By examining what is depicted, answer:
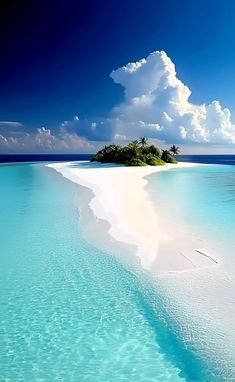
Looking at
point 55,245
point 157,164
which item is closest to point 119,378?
point 55,245

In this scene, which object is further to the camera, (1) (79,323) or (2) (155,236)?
(2) (155,236)

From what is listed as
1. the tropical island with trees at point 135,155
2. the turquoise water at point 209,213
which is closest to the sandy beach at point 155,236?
the turquoise water at point 209,213

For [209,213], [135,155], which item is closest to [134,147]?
[135,155]

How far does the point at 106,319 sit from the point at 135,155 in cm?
4981

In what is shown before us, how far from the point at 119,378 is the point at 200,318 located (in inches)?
70.4

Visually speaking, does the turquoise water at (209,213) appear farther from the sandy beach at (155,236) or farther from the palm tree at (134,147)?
the palm tree at (134,147)

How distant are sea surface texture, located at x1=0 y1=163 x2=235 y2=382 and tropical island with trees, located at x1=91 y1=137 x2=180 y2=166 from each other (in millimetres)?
44767

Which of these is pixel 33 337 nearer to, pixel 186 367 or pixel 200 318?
pixel 186 367

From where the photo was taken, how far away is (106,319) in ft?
17.2

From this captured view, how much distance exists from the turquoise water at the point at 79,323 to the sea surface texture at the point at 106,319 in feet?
0.05

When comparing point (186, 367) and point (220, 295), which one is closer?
point (186, 367)

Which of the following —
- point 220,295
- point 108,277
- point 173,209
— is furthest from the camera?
point 173,209

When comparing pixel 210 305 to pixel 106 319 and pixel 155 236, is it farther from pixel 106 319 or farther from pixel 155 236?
pixel 155 236

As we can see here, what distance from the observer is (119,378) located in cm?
399
